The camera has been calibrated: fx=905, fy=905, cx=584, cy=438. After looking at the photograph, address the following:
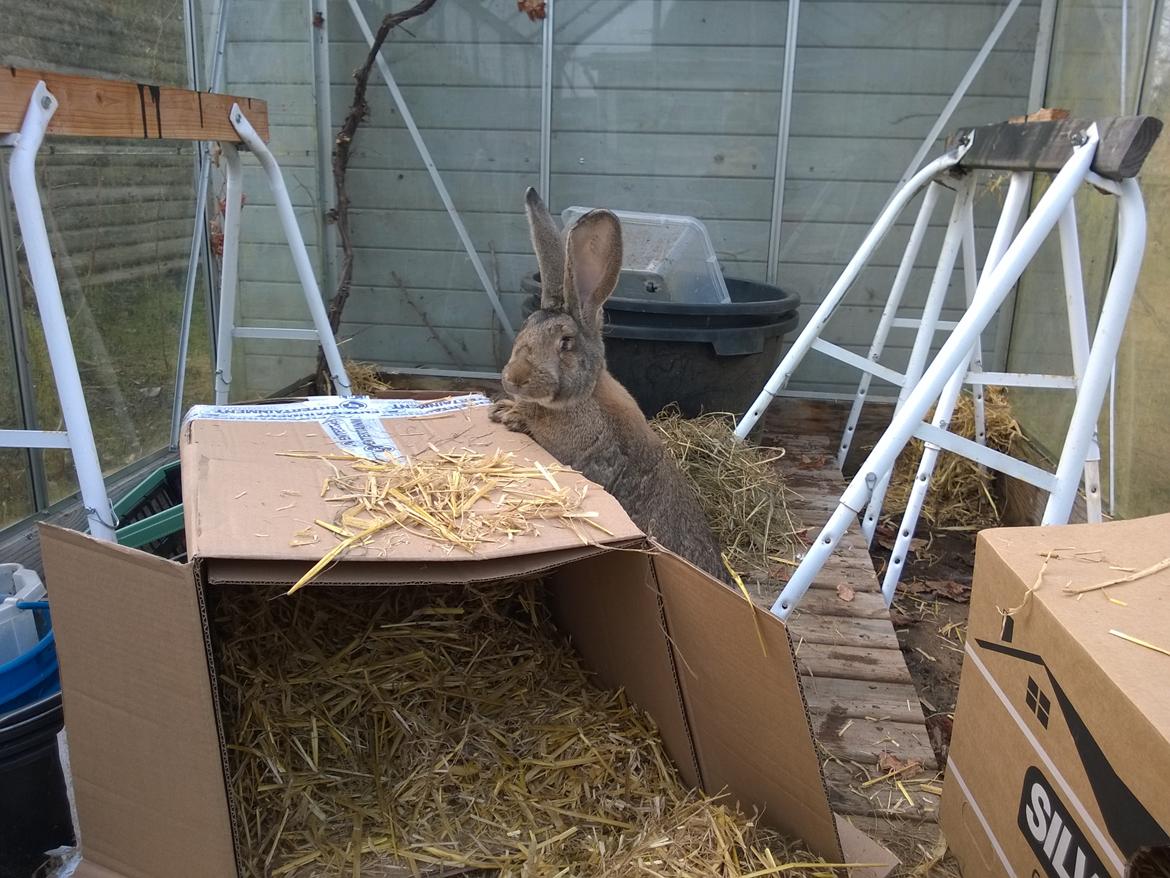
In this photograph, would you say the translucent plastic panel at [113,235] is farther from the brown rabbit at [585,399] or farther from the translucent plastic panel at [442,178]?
the brown rabbit at [585,399]

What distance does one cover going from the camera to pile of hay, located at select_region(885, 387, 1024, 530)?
14.9 ft

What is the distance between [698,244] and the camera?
434cm

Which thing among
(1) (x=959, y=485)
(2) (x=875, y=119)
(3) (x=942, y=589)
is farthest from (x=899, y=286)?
(2) (x=875, y=119)

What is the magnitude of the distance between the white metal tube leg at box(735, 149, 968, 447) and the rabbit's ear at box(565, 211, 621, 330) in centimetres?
113

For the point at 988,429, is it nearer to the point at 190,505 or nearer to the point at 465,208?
the point at 465,208

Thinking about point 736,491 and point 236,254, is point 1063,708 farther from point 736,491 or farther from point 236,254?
point 236,254

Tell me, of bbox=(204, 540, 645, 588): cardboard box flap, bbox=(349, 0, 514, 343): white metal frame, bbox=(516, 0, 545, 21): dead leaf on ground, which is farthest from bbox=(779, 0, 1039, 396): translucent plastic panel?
bbox=(204, 540, 645, 588): cardboard box flap

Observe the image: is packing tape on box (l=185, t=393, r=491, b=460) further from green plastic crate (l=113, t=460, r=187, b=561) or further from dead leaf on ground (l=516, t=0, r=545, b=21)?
dead leaf on ground (l=516, t=0, r=545, b=21)

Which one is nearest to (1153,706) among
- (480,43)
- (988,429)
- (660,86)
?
(988,429)

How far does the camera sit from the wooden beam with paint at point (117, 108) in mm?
1839

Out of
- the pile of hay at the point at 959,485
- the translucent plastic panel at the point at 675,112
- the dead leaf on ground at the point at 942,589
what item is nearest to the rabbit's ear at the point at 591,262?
the dead leaf on ground at the point at 942,589

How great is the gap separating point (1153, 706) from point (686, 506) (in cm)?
179

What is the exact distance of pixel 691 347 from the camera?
4020mm

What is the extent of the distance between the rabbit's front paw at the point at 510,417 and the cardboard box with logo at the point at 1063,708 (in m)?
1.37
